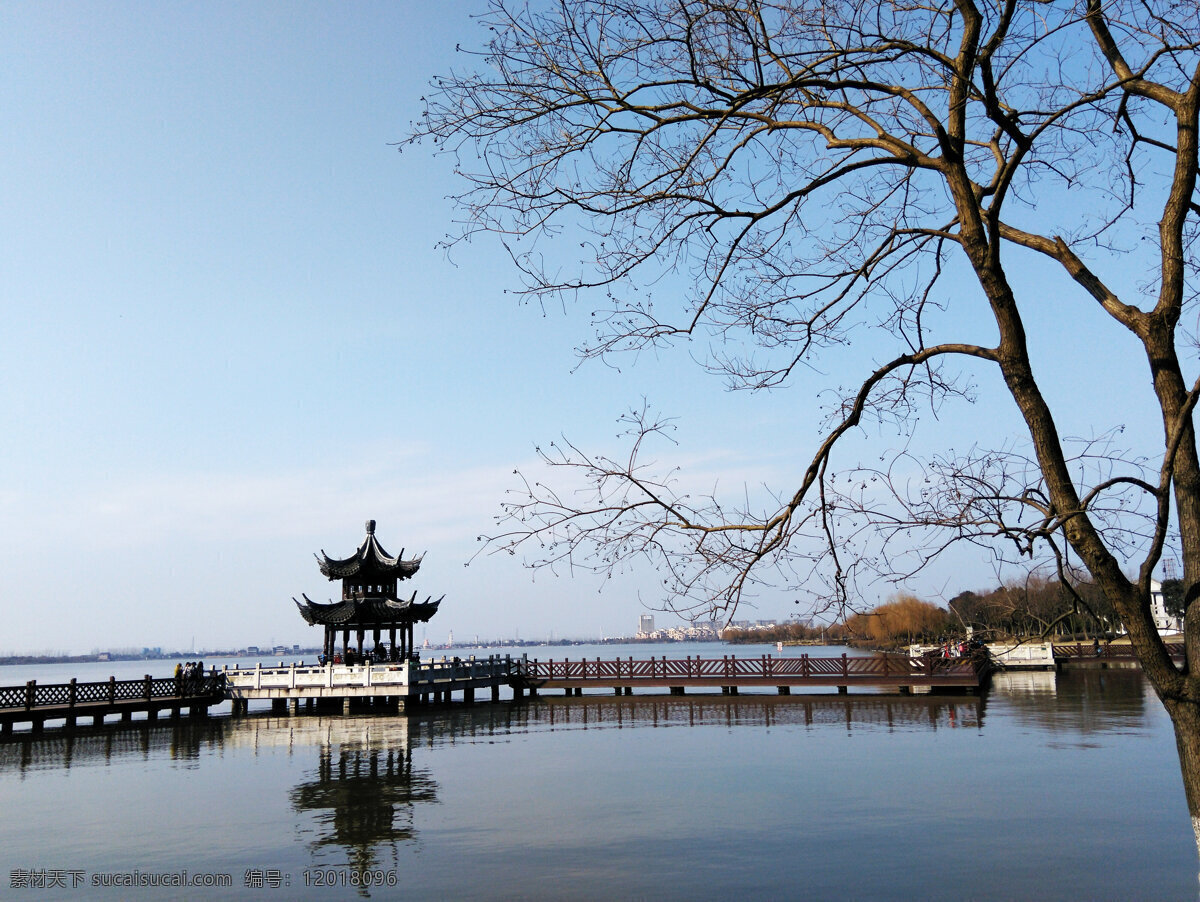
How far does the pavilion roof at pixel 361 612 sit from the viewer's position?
38125 millimetres

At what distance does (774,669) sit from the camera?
3747cm

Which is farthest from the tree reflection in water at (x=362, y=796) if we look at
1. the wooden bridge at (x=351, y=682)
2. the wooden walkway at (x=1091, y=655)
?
the wooden walkway at (x=1091, y=655)

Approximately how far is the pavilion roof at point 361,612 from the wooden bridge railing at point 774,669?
21.1 ft

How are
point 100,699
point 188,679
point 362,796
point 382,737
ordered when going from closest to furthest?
1. point 362,796
2. point 382,737
3. point 100,699
4. point 188,679

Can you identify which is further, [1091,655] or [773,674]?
[1091,655]

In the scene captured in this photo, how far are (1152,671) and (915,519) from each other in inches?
54.0

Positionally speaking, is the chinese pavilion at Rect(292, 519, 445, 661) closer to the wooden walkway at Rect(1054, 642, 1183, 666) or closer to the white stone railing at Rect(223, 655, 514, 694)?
the white stone railing at Rect(223, 655, 514, 694)

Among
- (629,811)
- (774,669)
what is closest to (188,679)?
(774,669)

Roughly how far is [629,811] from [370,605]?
25.2 metres

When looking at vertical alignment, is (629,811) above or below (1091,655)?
above

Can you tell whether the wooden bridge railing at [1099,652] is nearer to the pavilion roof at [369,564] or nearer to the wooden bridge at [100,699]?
the pavilion roof at [369,564]

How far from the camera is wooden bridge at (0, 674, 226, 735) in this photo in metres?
29.2

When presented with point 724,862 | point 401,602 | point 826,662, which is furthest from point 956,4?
point 401,602

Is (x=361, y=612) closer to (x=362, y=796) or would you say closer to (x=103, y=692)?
(x=103, y=692)
